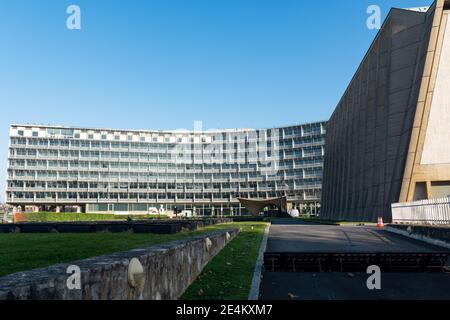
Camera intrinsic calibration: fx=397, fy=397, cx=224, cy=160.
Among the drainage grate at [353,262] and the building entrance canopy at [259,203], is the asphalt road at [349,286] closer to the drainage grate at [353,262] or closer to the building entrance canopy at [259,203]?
the drainage grate at [353,262]

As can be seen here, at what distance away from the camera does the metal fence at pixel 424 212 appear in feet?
66.1

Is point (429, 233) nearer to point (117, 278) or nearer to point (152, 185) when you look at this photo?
point (117, 278)

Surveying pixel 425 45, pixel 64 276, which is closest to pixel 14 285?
pixel 64 276

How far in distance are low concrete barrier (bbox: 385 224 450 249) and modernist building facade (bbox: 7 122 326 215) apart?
9598 cm

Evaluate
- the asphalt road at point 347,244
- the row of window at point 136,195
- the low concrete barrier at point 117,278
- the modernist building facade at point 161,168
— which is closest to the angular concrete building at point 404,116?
the asphalt road at point 347,244

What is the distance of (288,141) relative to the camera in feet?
413

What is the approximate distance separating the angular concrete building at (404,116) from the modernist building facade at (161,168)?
67.1 m

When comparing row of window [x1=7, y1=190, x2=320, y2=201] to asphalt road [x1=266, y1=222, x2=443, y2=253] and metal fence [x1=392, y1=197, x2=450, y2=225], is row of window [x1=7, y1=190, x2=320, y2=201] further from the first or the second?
asphalt road [x1=266, y1=222, x2=443, y2=253]

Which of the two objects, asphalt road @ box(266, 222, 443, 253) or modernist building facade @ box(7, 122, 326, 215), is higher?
modernist building facade @ box(7, 122, 326, 215)

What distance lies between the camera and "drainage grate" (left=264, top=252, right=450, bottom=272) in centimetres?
1170

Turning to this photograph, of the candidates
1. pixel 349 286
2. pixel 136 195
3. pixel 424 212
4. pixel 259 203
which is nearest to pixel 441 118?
pixel 424 212

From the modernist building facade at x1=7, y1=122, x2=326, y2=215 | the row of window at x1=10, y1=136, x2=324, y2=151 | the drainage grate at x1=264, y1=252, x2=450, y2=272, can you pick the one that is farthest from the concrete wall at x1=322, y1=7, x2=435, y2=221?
the row of window at x1=10, y1=136, x2=324, y2=151

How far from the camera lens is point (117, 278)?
479 cm
